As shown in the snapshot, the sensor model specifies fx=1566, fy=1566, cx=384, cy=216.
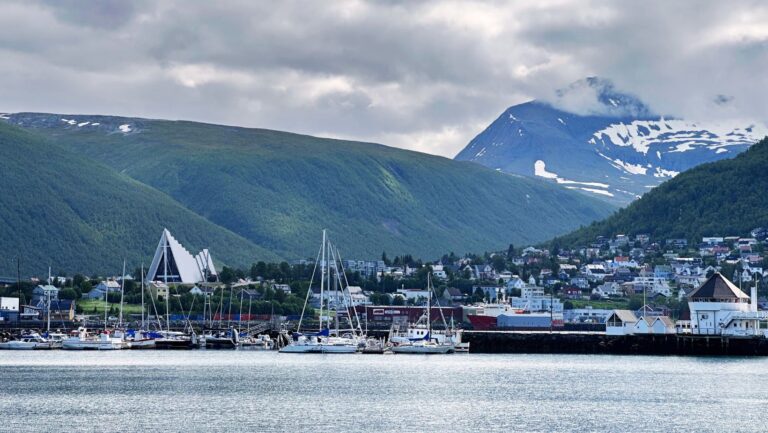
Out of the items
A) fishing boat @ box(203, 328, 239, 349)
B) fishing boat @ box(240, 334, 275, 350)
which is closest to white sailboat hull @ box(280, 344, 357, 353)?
fishing boat @ box(240, 334, 275, 350)

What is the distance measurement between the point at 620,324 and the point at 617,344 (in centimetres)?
858

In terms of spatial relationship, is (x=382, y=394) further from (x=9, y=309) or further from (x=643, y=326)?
(x=9, y=309)

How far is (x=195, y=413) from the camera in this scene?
74875 millimetres

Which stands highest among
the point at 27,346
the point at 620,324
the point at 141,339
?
the point at 620,324

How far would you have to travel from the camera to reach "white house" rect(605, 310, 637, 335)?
139875 millimetres

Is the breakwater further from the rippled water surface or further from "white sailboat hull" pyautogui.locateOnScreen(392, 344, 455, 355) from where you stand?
the rippled water surface

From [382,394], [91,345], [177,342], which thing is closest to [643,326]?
[177,342]

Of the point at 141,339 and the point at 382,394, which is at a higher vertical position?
the point at 141,339

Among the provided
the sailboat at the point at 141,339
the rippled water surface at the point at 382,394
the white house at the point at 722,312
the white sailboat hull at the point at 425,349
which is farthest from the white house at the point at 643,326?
the sailboat at the point at 141,339

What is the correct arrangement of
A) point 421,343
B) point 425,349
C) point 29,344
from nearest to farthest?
1. point 425,349
2. point 421,343
3. point 29,344

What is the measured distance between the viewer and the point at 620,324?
141 metres

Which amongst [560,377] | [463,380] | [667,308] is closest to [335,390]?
[463,380]

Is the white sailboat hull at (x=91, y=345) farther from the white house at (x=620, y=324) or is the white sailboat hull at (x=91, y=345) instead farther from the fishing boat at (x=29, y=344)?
the white house at (x=620, y=324)

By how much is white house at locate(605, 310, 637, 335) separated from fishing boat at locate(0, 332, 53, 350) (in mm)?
51706
